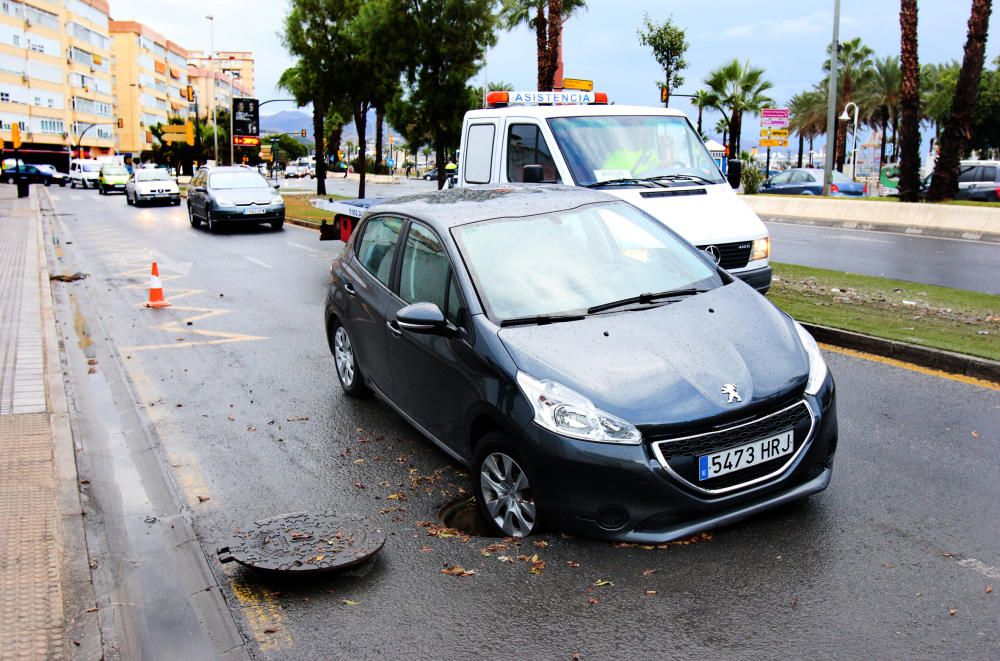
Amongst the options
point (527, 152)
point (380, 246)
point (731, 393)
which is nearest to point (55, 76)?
point (527, 152)

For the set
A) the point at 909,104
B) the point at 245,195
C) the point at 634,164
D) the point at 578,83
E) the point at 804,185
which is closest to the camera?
the point at 634,164

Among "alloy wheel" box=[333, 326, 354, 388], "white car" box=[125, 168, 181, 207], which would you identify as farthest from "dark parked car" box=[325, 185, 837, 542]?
"white car" box=[125, 168, 181, 207]

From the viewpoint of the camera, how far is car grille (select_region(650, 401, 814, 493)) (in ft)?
13.5

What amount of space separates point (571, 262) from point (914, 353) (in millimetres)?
3982

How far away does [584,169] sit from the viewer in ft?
31.8

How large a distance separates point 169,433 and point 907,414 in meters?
5.23

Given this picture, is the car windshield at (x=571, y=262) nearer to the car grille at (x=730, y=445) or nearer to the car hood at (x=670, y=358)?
the car hood at (x=670, y=358)

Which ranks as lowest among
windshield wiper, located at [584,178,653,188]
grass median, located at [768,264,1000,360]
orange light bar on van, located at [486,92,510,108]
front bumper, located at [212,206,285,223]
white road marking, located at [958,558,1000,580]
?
white road marking, located at [958,558,1000,580]

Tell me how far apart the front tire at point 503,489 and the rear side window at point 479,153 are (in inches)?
252

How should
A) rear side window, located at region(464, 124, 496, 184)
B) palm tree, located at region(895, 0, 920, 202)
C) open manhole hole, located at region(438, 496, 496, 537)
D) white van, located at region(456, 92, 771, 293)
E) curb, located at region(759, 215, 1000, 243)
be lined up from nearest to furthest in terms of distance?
open manhole hole, located at region(438, 496, 496, 537), white van, located at region(456, 92, 771, 293), rear side window, located at region(464, 124, 496, 184), curb, located at region(759, 215, 1000, 243), palm tree, located at region(895, 0, 920, 202)

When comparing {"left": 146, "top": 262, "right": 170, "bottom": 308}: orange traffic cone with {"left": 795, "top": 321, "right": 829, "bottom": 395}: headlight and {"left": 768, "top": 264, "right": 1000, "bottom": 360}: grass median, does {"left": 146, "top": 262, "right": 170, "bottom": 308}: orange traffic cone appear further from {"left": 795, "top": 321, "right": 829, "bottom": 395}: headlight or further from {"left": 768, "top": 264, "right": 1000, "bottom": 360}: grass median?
{"left": 795, "top": 321, "right": 829, "bottom": 395}: headlight

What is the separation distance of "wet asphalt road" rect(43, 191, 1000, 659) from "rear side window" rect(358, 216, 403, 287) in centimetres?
114

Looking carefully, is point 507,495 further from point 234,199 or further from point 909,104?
point 909,104

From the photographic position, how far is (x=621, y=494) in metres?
4.12
